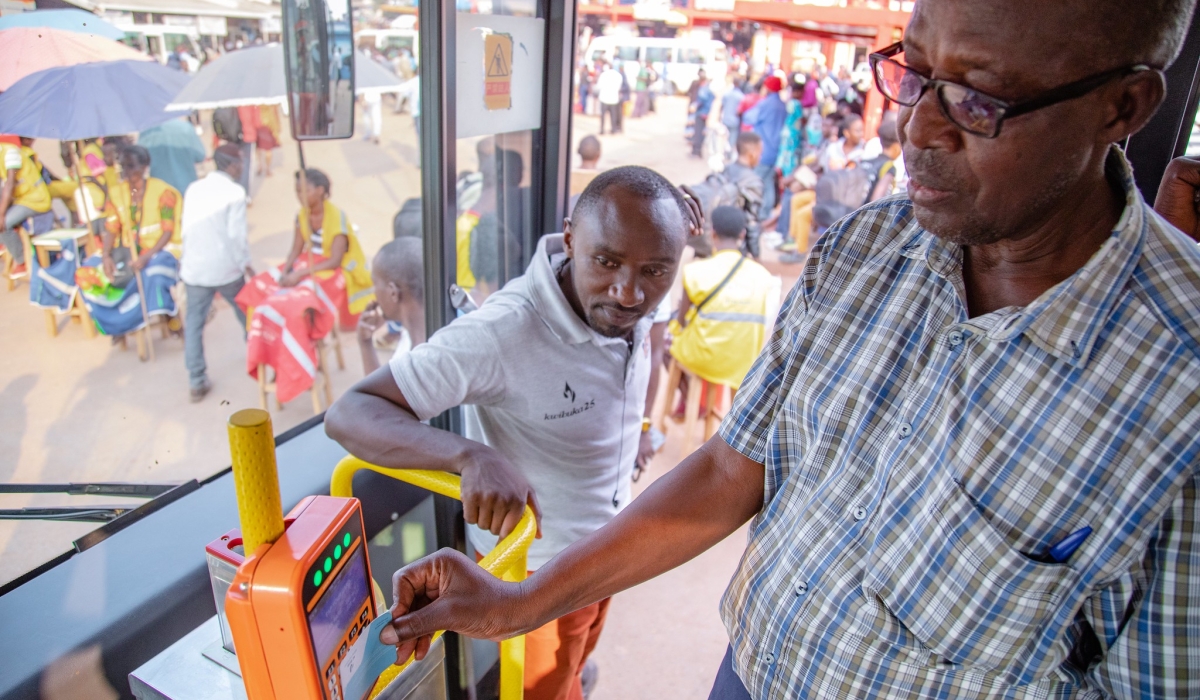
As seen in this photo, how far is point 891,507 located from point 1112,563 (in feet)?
0.80

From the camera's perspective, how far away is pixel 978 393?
986mm

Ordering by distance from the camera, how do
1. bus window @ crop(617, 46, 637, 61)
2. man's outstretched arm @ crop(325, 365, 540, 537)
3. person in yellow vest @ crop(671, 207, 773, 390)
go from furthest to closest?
bus window @ crop(617, 46, 637, 61) → person in yellow vest @ crop(671, 207, 773, 390) → man's outstretched arm @ crop(325, 365, 540, 537)

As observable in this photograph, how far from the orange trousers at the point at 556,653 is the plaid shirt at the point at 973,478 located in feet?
3.00

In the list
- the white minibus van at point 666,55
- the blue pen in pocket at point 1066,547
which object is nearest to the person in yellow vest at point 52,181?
the blue pen in pocket at point 1066,547

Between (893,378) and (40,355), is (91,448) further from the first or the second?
(893,378)

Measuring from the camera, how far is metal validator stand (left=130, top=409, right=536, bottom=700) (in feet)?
2.70

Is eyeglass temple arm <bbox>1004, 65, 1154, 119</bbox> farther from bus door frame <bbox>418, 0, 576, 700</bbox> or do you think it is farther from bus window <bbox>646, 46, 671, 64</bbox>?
bus window <bbox>646, 46, 671, 64</bbox>

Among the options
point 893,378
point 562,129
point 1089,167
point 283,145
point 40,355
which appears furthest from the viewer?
point 283,145

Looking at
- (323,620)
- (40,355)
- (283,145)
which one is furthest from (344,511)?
A: (283,145)

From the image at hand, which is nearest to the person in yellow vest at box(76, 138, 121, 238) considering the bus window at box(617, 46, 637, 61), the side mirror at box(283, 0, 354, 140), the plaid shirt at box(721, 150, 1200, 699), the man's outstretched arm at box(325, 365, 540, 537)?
the side mirror at box(283, 0, 354, 140)

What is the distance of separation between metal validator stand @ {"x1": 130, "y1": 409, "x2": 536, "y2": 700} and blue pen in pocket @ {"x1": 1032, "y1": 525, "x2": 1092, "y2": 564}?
83 cm

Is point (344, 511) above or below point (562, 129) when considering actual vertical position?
below

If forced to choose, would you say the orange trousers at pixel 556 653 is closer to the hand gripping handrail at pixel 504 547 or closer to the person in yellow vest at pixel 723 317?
the hand gripping handrail at pixel 504 547

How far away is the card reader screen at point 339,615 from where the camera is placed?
88 centimetres
